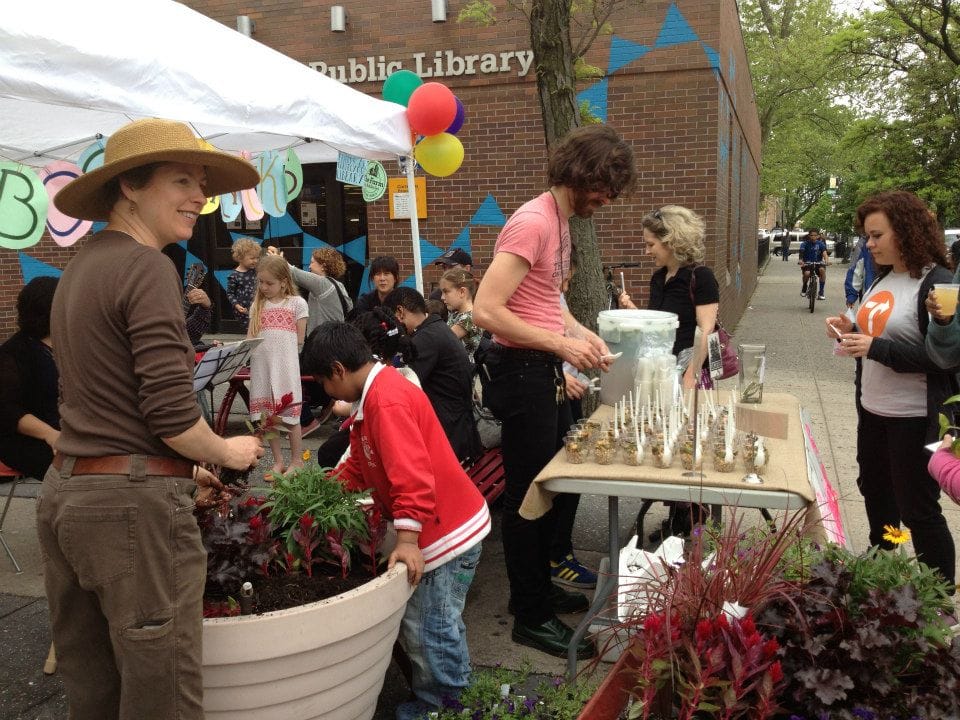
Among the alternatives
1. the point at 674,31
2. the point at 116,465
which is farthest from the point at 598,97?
the point at 116,465

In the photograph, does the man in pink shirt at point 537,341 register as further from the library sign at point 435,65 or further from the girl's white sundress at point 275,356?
the library sign at point 435,65

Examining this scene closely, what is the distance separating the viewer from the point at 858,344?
3191mm

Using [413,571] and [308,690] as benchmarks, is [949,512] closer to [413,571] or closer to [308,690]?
[413,571]

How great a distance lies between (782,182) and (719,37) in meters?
39.5

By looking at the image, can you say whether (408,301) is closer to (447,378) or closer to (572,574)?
(447,378)

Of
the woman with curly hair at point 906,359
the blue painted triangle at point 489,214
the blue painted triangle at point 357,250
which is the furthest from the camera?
the blue painted triangle at point 357,250

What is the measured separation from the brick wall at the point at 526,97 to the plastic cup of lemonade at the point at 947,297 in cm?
712

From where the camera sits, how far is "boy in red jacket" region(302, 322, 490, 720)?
2.52 metres

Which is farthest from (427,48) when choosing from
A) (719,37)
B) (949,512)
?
(949,512)

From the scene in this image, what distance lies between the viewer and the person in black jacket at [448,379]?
13.6 ft

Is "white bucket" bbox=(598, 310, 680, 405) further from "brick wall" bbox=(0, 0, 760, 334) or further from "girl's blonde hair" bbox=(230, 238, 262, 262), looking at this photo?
"brick wall" bbox=(0, 0, 760, 334)

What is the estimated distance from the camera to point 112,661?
2092mm

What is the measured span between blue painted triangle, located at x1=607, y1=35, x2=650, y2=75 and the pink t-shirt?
735 cm

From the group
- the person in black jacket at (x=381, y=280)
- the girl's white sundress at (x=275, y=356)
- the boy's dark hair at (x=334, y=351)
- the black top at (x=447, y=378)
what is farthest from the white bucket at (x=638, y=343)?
the person in black jacket at (x=381, y=280)
